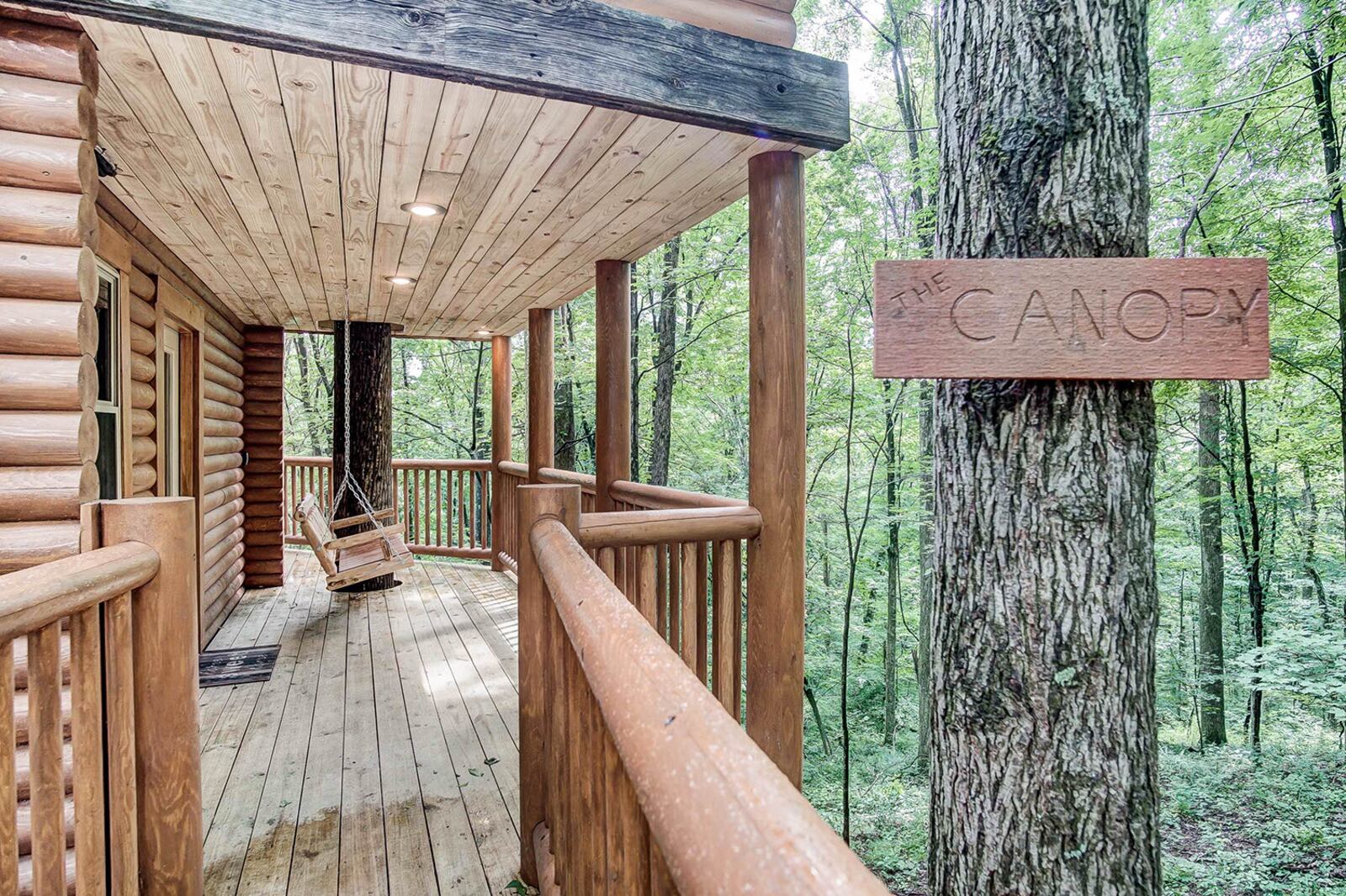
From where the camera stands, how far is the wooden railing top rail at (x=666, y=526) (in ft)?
7.56

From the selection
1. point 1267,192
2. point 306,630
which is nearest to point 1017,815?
point 306,630

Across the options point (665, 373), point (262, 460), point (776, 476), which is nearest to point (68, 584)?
point (776, 476)

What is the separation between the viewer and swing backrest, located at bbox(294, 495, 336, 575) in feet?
13.8

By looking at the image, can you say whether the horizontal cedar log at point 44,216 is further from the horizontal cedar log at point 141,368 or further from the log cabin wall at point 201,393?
the horizontal cedar log at point 141,368

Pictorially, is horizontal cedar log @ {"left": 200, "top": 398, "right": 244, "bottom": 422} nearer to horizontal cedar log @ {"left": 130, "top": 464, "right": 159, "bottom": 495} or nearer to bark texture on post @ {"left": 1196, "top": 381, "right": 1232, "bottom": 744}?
horizontal cedar log @ {"left": 130, "top": 464, "right": 159, "bottom": 495}

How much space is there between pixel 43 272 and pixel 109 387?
1.76 m

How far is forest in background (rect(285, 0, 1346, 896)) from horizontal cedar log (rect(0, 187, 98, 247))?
4496 mm

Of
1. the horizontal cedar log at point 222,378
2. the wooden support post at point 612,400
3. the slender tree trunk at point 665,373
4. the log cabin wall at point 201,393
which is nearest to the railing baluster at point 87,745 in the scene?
the log cabin wall at point 201,393

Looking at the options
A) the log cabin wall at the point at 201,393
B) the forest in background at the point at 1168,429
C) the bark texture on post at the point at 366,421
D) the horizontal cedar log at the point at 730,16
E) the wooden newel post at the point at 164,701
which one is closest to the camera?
the wooden newel post at the point at 164,701

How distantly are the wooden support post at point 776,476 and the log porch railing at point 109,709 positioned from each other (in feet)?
6.05

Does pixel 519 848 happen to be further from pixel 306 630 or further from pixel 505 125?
pixel 306 630

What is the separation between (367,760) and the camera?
283cm

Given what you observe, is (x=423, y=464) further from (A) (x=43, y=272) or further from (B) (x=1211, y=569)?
(B) (x=1211, y=569)

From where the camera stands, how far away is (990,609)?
1453mm
